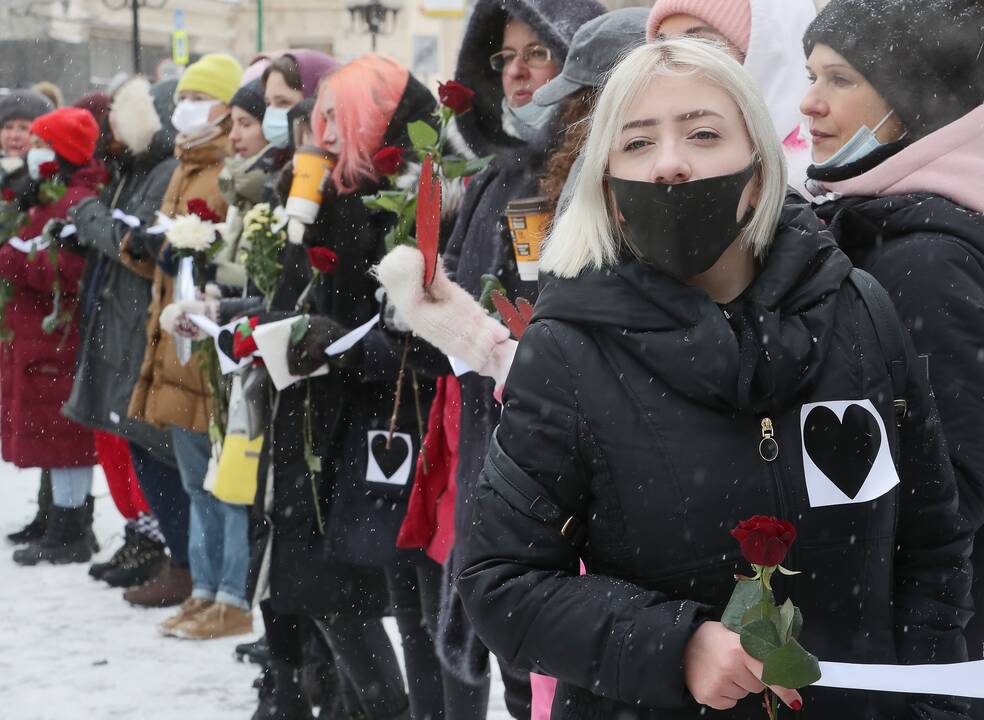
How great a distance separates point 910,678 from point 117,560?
19.1ft

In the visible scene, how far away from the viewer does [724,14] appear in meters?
3.22

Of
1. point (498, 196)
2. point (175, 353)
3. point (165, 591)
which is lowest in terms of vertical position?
point (165, 591)

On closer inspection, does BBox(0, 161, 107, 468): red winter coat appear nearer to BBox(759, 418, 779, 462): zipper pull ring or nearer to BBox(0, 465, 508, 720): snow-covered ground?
BBox(0, 465, 508, 720): snow-covered ground

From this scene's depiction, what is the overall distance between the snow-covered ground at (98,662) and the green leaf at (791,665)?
3.40m

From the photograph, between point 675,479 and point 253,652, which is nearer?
point 675,479

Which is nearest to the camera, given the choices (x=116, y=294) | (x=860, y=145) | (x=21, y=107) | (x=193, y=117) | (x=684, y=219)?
(x=684, y=219)

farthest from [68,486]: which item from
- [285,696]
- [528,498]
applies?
[528,498]

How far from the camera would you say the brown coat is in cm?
591

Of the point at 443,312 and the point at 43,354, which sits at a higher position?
the point at 443,312

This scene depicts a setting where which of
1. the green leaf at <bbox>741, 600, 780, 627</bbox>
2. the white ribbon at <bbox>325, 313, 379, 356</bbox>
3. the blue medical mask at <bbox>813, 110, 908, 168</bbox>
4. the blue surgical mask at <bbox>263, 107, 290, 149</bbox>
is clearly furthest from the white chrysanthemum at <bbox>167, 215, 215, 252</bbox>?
the green leaf at <bbox>741, 600, 780, 627</bbox>

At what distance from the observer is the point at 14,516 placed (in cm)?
843

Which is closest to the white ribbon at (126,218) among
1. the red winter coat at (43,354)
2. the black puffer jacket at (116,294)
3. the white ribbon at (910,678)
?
the black puffer jacket at (116,294)

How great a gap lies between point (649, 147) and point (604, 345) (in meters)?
0.31

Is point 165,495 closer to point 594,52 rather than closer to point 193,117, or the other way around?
point 193,117
